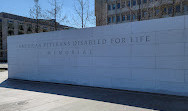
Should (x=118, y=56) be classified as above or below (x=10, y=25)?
below

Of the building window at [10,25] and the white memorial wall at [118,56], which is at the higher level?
the building window at [10,25]

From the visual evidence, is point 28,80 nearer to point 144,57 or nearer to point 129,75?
point 129,75

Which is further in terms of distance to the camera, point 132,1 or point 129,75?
point 132,1

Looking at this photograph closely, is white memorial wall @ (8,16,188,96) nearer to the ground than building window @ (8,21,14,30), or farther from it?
nearer to the ground

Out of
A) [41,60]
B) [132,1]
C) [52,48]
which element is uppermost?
[132,1]

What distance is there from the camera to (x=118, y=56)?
8.05 m

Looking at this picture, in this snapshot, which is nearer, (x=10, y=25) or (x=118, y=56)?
(x=118, y=56)

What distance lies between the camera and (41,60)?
36.1 feet

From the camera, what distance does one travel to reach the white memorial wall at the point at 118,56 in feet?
22.0

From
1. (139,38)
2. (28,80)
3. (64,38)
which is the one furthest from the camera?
(28,80)

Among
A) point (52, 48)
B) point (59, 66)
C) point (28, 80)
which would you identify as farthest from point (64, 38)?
point (28, 80)

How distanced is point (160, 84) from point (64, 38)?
242 inches

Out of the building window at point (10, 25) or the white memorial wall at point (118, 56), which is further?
the building window at point (10, 25)

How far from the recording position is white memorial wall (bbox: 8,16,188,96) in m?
6.72
